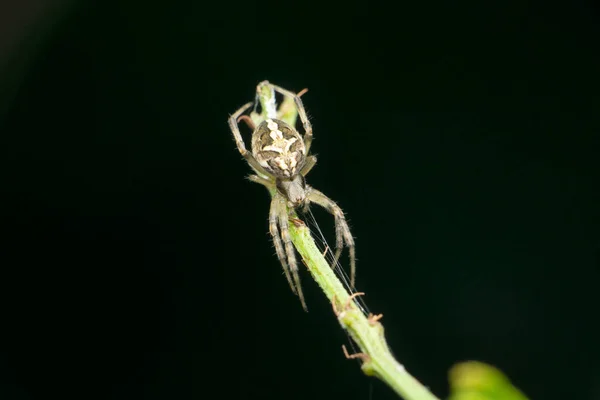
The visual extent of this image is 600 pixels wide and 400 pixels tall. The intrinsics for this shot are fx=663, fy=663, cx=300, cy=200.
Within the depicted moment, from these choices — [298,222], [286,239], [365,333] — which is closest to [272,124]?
[286,239]

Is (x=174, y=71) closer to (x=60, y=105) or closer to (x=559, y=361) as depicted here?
(x=60, y=105)

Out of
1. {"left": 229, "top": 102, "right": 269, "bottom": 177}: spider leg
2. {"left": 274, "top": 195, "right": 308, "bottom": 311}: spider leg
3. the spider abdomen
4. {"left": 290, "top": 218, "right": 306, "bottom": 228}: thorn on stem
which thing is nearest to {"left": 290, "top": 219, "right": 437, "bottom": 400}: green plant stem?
{"left": 290, "top": 218, "right": 306, "bottom": 228}: thorn on stem

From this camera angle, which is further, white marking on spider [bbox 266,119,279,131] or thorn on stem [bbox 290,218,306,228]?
white marking on spider [bbox 266,119,279,131]

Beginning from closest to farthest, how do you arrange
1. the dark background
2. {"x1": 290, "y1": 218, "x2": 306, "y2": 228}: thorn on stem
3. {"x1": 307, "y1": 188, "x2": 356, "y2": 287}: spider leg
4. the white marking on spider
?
{"x1": 290, "y1": 218, "x2": 306, "y2": 228}: thorn on stem
the white marking on spider
{"x1": 307, "y1": 188, "x2": 356, "y2": 287}: spider leg
the dark background

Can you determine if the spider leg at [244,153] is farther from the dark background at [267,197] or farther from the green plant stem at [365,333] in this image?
the dark background at [267,197]

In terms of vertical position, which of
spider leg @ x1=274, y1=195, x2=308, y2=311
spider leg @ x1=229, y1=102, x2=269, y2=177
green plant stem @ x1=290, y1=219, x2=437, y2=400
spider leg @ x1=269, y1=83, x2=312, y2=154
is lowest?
green plant stem @ x1=290, y1=219, x2=437, y2=400

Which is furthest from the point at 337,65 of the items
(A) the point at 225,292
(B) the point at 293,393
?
(B) the point at 293,393

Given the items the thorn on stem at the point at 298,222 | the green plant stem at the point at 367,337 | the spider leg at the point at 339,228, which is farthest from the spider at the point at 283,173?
the green plant stem at the point at 367,337

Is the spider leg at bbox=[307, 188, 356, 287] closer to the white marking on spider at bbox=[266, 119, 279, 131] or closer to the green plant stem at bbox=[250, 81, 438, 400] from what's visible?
the white marking on spider at bbox=[266, 119, 279, 131]
